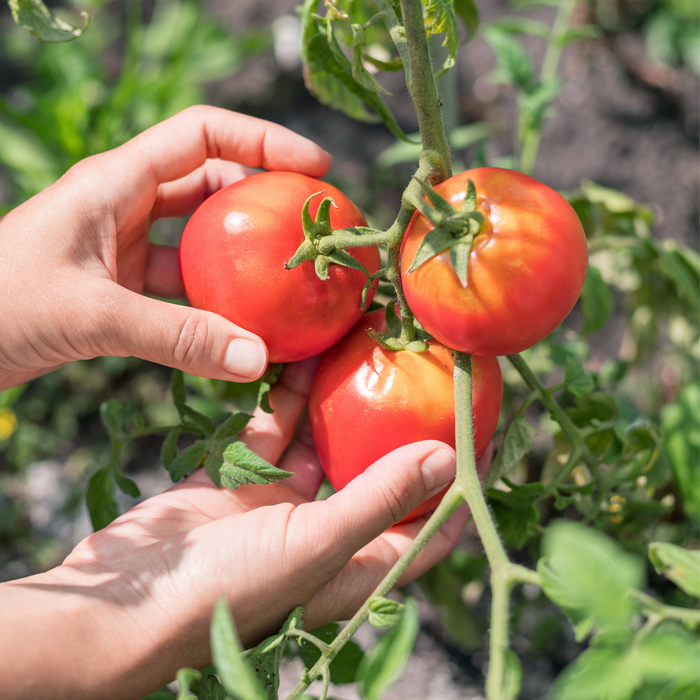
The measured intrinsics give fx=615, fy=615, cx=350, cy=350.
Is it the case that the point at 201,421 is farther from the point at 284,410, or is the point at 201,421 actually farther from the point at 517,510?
the point at 517,510

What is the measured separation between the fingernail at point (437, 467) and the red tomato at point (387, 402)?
0.14ft

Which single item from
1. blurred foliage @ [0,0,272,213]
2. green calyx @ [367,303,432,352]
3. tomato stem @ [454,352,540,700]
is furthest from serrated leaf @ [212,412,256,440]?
blurred foliage @ [0,0,272,213]

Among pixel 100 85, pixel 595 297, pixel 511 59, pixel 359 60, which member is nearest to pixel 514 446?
pixel 595 297

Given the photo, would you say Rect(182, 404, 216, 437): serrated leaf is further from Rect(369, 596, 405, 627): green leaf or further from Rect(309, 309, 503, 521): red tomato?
Rect(369, 596, 405, 627): green leaf

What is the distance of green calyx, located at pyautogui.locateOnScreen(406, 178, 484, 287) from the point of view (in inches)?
28.1

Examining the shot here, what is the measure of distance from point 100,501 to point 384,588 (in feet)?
1.96

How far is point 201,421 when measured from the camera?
0.98 metres

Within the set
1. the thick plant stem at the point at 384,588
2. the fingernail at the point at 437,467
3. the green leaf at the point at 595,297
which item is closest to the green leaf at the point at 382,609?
the thick plant stem at the point at 384,588

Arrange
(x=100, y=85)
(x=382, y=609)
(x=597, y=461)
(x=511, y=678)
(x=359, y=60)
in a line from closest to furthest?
(x=511, y=678) < (x=382, y=609) < (x=359, y=60) < (x=597, y=461) < (x=100, y=85)

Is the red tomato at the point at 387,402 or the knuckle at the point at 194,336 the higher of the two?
the knuckle at the point at 194,336

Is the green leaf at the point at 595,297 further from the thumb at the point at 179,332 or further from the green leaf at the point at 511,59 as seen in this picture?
the thumb at the point at 179,332

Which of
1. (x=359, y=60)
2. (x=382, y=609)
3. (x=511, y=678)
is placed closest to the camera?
(x=511, y=678)

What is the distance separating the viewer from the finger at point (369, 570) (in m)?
0.95

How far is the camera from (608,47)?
7.76 feet
